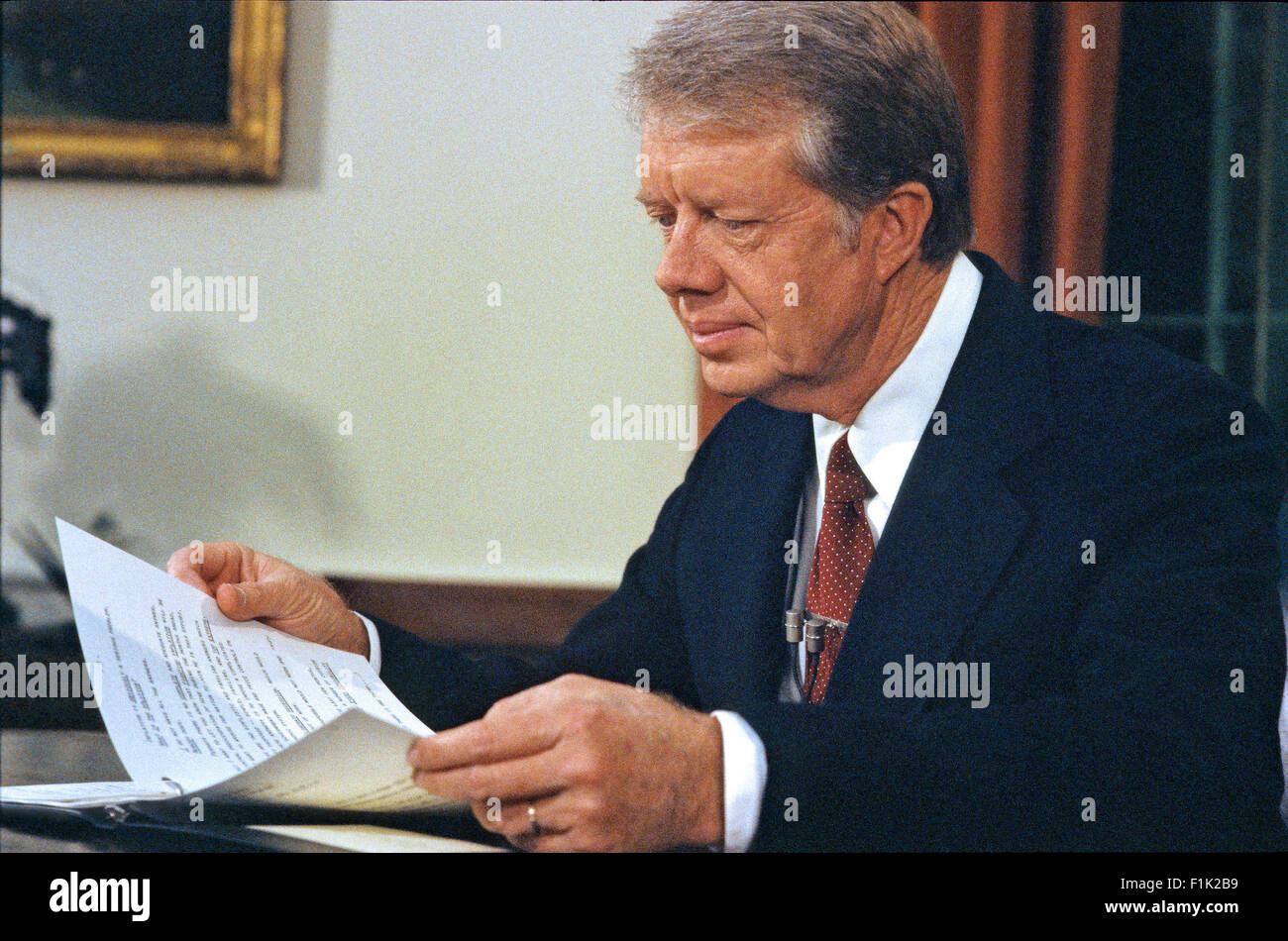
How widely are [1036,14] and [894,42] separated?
118 centimetres

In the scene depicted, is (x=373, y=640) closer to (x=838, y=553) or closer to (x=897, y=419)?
(x=838, y=553)

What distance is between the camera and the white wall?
2.27 metres

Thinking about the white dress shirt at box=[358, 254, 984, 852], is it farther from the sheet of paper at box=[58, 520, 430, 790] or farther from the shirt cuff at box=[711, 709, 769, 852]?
the shirt cuff at box=[711, 709, 769, 852]

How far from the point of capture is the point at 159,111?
2.30 meters

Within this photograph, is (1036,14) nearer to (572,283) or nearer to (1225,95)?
(1225,95)

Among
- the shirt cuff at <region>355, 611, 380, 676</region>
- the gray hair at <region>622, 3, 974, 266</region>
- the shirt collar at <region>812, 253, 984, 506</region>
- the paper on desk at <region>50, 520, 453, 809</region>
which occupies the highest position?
the gray hair at <region>622, 3, 974, 266</region>

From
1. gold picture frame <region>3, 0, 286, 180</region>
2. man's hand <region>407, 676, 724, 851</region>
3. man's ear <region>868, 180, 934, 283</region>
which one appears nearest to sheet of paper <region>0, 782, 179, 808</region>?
man's hand <region>407, 676, 724, 851</region>

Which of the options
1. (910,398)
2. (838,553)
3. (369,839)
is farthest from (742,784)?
(910,398)

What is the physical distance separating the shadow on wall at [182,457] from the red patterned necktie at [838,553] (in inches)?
52.5

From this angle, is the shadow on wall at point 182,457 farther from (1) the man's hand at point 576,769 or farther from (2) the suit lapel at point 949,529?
(1) the man's hand at point 576,769

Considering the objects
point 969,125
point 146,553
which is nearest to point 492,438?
point 146,553

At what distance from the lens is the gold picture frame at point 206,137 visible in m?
2.26

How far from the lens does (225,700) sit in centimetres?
82

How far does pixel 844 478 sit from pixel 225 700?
645 mm
